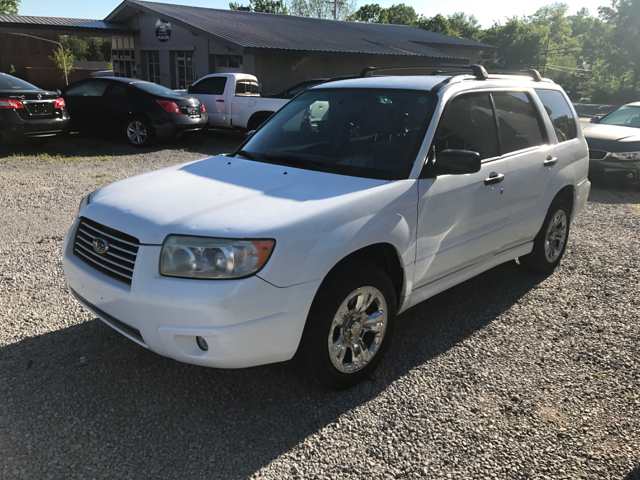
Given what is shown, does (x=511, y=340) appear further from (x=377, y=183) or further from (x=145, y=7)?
(x=145, y=7)

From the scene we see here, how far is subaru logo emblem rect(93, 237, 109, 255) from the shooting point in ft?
10.4

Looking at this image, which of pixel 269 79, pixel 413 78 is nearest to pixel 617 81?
pixel 269 79

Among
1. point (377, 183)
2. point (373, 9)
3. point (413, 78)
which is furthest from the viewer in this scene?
point (373, 9)

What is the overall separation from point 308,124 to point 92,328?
2.24 metres

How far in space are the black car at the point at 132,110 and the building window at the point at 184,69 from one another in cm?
869

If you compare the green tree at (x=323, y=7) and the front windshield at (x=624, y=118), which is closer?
the front windshield at (x=624, y=118)

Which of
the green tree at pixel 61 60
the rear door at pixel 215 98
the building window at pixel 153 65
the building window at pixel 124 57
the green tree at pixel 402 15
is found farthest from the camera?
the green tree at pixel 402 15

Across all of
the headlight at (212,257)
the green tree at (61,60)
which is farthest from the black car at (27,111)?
the green tree at (61,60)

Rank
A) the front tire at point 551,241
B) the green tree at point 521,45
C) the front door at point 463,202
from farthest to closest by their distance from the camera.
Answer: the green tree at point 521,45, the front tire at point 551,241, the front door at point 463,202

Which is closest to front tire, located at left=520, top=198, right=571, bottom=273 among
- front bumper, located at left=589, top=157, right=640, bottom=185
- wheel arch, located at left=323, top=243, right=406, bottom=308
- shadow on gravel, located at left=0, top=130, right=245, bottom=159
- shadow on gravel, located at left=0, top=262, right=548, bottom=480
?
shadow on gravel, located at left=0, top=262, right=548, bottom=480

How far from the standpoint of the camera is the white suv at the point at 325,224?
9.34ft

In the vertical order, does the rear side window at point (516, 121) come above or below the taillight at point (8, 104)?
above

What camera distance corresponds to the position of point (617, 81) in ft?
173

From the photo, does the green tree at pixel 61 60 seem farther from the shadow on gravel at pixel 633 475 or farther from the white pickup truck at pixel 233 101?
the shadow on gravel at pixel 633 475
